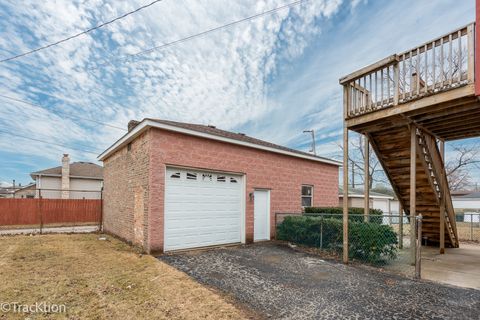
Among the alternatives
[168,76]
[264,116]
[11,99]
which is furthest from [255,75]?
[11,99]

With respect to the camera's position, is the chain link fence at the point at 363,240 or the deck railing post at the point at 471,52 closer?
the deck railing post at the point at 471,52

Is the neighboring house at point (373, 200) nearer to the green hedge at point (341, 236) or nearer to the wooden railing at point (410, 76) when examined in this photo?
the green hedge at point (341, 236)

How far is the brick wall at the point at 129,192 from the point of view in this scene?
23.5 feet

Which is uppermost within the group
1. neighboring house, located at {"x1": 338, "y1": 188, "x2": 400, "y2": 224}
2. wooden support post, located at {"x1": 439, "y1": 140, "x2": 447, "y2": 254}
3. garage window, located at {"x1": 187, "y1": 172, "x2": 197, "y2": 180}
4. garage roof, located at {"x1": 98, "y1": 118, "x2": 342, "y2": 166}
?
garage roof, located at {"x1": 98, "y1": 118, "x2": 342, "y2": 166}

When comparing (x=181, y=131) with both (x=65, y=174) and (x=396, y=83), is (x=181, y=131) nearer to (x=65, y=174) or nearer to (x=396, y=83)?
(x=396, y=83)

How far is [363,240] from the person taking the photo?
622 cm

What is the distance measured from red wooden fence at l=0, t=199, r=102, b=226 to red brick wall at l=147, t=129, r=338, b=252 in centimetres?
778

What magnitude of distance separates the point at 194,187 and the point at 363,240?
4.81m

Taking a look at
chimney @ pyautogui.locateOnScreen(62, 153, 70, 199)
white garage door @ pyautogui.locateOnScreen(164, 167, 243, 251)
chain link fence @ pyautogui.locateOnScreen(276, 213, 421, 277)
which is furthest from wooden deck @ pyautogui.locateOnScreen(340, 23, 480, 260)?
chimney @ pyautogui.locateOnScreen(62, 153, 70, 199)

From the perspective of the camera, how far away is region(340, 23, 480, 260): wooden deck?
4.54 metres

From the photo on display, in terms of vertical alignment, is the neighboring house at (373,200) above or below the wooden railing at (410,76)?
below

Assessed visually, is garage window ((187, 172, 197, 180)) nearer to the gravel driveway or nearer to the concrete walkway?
→ the gravel driveway

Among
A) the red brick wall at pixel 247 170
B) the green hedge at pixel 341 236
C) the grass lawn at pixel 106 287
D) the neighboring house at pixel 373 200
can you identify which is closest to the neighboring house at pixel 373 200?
the neighboring house at pixel 373 200

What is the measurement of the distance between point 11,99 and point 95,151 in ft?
45.9
